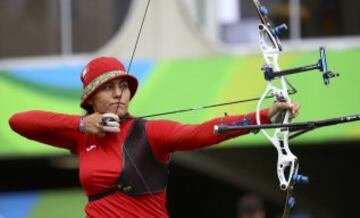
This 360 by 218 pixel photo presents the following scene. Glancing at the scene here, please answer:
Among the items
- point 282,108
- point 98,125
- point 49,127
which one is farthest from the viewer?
point 49,127

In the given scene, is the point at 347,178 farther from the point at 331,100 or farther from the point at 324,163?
the point at 331,100

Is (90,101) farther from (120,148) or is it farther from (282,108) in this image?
(282,108)

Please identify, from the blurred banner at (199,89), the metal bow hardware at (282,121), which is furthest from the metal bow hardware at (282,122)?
the blurred banner at (199,89)

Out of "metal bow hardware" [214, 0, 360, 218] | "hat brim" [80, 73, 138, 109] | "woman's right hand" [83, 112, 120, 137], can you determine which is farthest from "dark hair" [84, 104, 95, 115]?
"metal bow hardware" [214, 0, 360, 218]

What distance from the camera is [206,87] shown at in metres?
10.1

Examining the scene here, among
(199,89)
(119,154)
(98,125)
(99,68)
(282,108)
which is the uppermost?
(99,68)

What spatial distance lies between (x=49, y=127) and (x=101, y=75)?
1.15 ft

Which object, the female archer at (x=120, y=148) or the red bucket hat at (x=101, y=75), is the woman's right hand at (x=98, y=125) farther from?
the red bucket hat at (x=101, y=75)

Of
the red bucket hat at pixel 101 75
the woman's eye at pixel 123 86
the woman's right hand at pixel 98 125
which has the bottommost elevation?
the woman's right hand at pixel 98 125

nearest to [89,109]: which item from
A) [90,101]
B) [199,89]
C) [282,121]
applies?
[90,101]

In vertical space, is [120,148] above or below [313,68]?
below

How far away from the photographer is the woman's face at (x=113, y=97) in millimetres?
4734

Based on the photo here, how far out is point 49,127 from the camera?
16.1 ft

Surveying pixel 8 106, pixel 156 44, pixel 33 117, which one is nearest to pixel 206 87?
pixel 156 44
